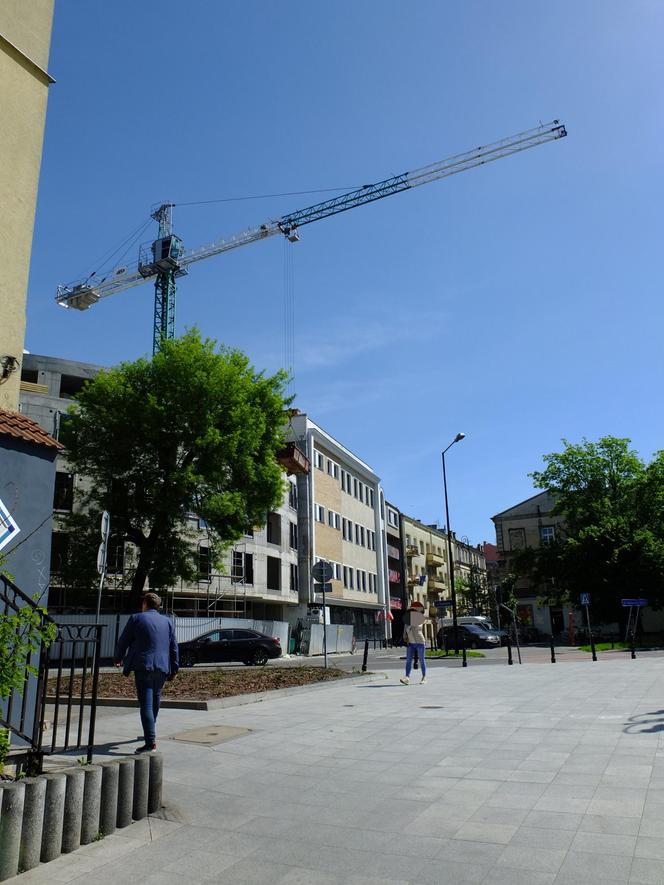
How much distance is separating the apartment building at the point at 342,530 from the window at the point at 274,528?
349 centimetres

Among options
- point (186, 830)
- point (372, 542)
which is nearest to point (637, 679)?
point (186, 830)

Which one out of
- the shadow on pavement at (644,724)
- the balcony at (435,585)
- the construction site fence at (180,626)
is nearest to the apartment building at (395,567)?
the balcony at (435,585)

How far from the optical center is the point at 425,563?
270 feet

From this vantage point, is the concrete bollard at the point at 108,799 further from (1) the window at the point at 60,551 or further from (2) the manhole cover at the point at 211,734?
(1) the window at the point at 60,551

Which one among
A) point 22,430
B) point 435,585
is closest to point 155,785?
point 22,430

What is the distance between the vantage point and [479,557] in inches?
4547

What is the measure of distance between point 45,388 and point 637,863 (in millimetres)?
37110

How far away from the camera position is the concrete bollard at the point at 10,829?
4.26 metres

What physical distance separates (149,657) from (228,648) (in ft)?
59.5

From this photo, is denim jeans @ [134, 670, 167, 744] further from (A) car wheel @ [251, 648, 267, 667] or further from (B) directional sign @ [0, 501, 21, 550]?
(A) car wheel @ [251, 648, 267, 667]

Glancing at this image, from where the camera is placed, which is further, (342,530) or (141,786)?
(342,530)

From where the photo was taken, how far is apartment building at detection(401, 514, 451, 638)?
7638 centimetres

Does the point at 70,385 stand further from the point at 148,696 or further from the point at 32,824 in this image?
the point at 32,824

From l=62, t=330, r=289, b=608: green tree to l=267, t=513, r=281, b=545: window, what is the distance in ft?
49.5
